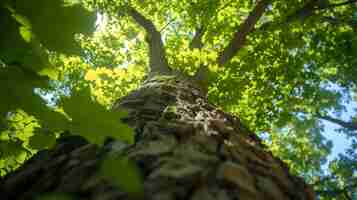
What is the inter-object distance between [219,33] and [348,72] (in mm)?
3404

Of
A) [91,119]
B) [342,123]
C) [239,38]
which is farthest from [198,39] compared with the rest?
[91,119]

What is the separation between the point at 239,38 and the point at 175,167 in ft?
18.1

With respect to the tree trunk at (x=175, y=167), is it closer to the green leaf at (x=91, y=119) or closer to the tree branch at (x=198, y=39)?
the green leaf at (x=91, y=119)

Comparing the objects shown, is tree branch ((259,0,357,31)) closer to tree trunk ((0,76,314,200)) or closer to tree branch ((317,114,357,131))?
tree trunk ((0,76,314,200))

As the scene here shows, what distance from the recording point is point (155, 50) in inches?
271

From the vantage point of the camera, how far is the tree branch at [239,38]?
637cm

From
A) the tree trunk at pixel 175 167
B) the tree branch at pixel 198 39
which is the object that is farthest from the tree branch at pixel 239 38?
the tree trunk at pixel 175 167

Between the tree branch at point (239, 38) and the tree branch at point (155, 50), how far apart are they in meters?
0.98

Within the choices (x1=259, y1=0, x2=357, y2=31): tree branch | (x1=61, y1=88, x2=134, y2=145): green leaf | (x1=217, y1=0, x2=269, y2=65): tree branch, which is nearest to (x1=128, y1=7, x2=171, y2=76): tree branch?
(x1=217, y1=0, x2=269, y2=65): tree branch

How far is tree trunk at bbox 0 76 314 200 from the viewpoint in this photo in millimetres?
1190

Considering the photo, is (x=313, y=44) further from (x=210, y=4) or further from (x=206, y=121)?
(x=206, y=121)

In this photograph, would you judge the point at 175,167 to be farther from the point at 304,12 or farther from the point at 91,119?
the point at 304,12

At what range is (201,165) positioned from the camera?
4.59 feet

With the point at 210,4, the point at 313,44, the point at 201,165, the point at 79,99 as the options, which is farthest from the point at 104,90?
the point at 79,99
